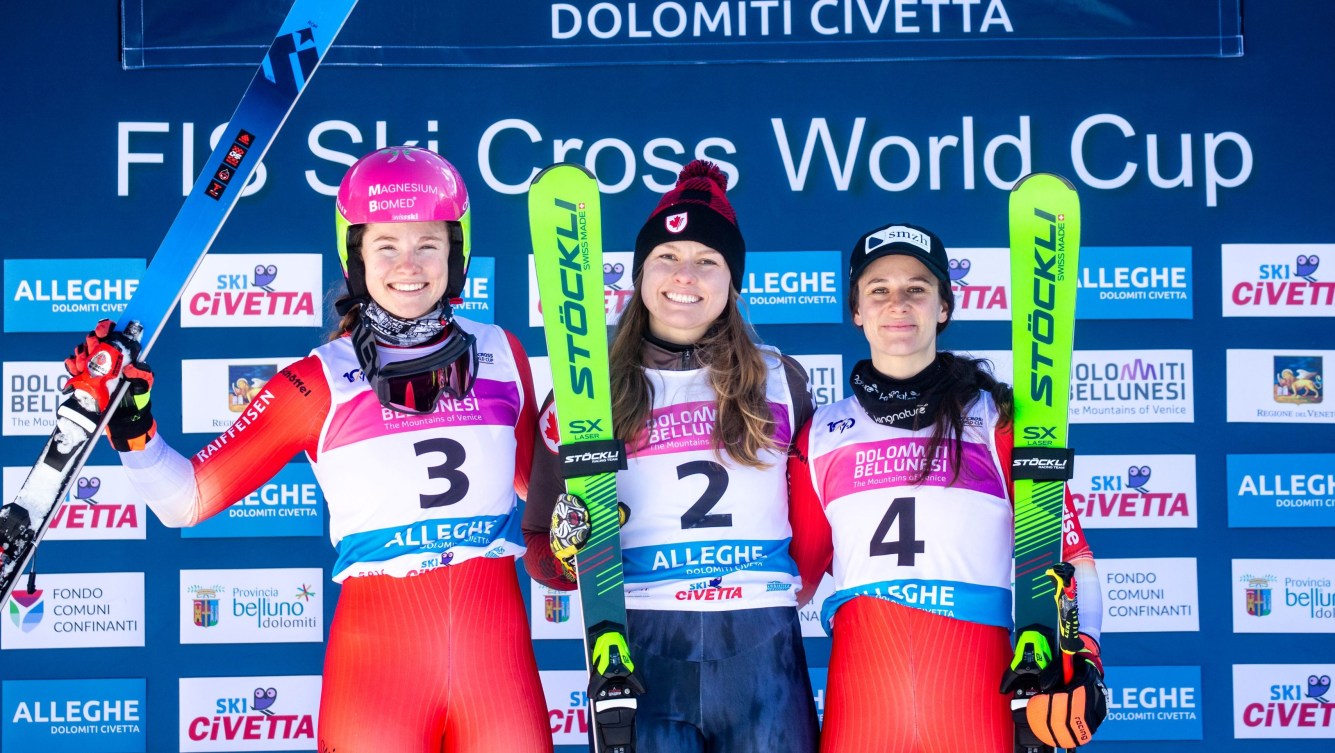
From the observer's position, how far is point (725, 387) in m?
2.69

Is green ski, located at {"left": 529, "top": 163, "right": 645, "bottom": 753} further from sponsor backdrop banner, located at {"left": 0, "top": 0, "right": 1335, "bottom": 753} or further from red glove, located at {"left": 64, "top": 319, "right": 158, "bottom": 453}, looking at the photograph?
sponsor backdrop banner, located at {"left": 0, "top": 0, "right": 1335, "bottom": 753}

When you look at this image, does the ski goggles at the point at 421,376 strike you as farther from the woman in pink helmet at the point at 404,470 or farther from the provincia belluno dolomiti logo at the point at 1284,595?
the provincia belluno dolomiti logo at the point at 1284,595

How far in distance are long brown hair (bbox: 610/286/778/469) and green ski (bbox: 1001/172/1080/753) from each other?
60 centimetres

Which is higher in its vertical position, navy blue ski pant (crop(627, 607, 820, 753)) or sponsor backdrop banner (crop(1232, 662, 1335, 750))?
navy blue ski pant (crop(627, 607, 820, 753))

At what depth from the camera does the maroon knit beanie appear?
280cm

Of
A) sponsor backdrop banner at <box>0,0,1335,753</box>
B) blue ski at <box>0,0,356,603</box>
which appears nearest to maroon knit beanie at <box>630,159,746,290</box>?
blue ski at <box>0,0,356,603</box>

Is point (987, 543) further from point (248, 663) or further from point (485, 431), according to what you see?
point (248, 663)

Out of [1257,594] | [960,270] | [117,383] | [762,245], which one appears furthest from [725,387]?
[1257,594]

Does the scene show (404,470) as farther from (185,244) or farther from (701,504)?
(185,244)

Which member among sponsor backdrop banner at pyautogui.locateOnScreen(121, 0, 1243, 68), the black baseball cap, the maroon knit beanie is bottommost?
the black baseball cap

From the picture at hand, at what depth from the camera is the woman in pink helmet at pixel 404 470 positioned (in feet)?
8.17

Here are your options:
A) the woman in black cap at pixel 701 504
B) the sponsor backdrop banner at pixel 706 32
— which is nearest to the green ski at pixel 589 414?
the woman in black cap at pixel 701 504

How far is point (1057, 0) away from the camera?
4629 mm

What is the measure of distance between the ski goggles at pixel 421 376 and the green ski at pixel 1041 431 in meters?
1.28
